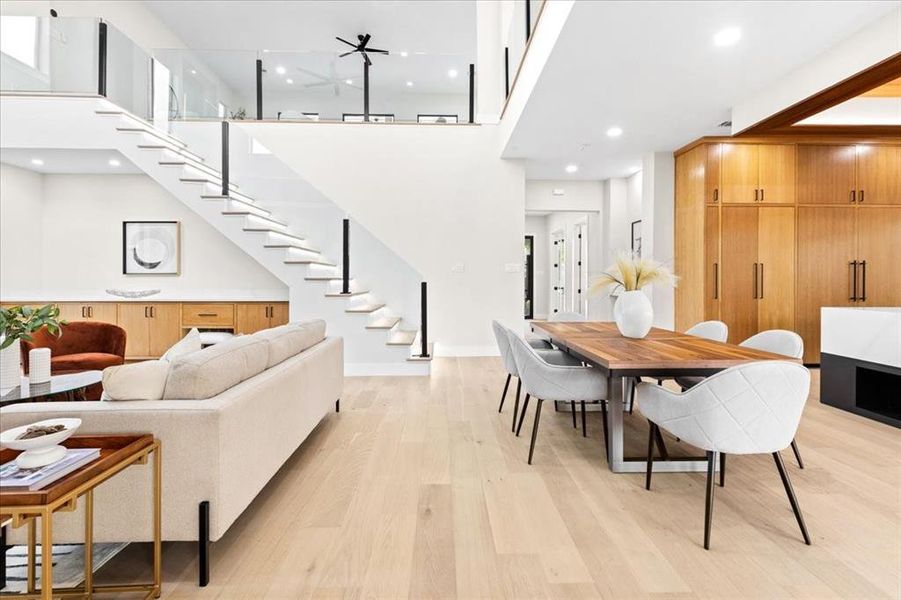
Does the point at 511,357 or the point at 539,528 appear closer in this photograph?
the point at 539,528

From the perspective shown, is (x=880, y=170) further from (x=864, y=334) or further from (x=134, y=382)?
(x=134, y=382)

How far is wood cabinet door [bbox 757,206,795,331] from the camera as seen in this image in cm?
531

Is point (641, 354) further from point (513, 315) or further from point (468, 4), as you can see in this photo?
point (468, 4)

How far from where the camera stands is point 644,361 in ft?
7.50

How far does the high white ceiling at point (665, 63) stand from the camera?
2898 mm

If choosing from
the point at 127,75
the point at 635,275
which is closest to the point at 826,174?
the point at 635,275

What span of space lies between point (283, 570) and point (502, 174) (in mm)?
Answer: 5645

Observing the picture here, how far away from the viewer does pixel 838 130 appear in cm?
493

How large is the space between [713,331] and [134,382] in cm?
368

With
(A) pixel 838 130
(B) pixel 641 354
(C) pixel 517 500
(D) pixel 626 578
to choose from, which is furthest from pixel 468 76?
(D) pixel 626 578

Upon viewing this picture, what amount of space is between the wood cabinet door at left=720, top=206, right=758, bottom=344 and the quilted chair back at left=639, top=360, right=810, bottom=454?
393cm

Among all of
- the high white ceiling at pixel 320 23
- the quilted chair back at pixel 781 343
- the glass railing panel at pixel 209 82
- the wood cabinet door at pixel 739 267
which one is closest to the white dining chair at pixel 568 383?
the quilted chair back at pixel 781 343

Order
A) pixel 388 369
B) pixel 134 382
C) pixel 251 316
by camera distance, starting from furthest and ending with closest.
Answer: pixel 251 316 → pixel 388 369 → pixel 134 382

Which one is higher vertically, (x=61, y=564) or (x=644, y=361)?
(x=644, y=361)
